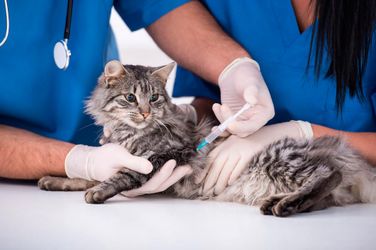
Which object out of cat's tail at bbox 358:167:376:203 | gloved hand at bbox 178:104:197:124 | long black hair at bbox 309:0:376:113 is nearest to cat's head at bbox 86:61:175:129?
gloved hand at bbox 178:104:197:124

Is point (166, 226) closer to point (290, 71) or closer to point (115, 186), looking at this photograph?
point (115, 186)

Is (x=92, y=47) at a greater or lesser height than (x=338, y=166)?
greater

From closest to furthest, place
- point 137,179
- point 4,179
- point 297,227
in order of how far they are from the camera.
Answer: point 297,227 → point 137,179 → point 4,179

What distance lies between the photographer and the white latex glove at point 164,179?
159cm

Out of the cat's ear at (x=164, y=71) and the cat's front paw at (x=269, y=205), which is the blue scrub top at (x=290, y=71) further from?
the cat's front paw at (x=269, y=205)

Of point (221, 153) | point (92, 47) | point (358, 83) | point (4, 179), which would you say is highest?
point (92, 47)

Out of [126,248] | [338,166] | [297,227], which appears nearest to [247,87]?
[338,166]

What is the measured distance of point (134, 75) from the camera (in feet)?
5.75

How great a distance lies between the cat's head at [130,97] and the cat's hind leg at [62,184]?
21 cm

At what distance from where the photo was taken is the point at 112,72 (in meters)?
1.72

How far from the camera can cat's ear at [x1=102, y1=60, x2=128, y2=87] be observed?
66.7 inches

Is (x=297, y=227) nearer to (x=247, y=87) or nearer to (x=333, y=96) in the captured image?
(x=247, y=87)

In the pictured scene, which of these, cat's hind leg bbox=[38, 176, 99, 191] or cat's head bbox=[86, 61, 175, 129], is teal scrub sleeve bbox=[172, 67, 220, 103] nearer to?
cat's head bbox=[86, 61, 175, 129]

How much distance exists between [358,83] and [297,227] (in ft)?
2.28
